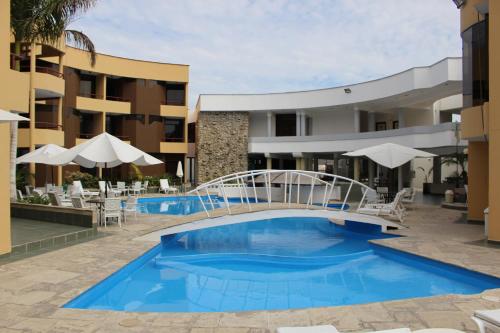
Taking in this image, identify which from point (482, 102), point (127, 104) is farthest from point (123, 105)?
point (482, 102)

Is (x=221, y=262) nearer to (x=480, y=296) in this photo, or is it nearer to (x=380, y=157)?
(x=480, y=296)

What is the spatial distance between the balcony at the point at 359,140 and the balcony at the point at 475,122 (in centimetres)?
859

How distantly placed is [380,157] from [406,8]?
5160mm

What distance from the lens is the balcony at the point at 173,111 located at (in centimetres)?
3123

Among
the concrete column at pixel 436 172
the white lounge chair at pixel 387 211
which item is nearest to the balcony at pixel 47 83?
the white lounge chair at pixel 387 211

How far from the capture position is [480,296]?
5305mm

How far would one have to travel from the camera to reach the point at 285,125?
33.0 m

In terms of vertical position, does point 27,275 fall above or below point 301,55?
below

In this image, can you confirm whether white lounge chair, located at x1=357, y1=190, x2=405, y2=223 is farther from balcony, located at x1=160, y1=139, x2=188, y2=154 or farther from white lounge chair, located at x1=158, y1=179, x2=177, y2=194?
balcony, located at x1=160, y1=139, x2=188, y2=154

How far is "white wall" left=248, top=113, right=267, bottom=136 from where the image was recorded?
32.7 m

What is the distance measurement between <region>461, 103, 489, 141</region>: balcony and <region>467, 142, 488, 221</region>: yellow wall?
1.81 m

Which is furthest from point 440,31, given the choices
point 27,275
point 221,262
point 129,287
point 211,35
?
point 27,275

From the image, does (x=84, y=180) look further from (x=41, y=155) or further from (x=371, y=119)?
(x=371, y=119)

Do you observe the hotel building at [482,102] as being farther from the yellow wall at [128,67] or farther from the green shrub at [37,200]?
the yellow wall at [128,67]
